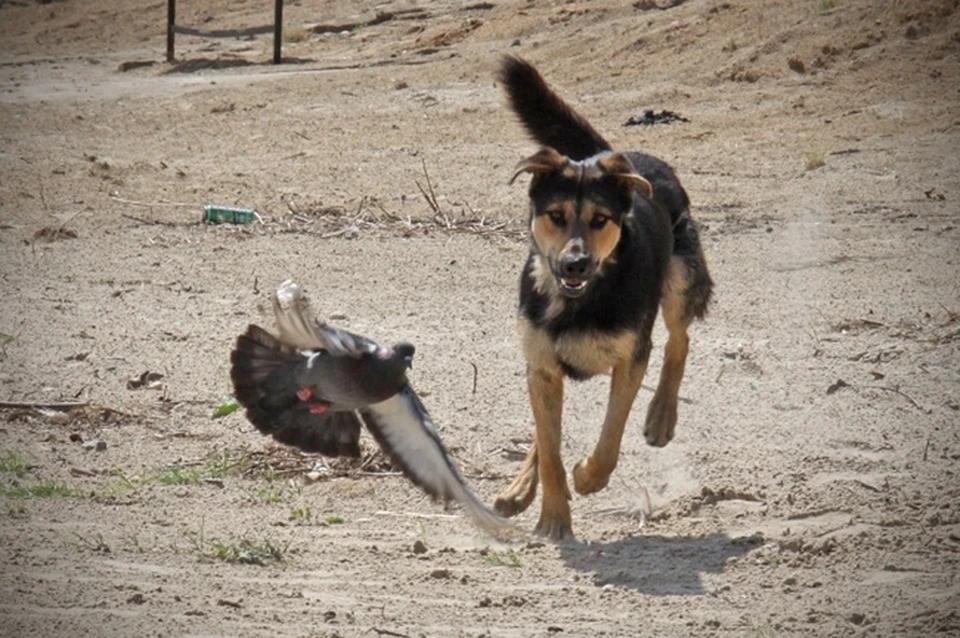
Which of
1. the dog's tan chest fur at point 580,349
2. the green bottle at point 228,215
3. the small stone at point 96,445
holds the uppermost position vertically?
the dog's tan chest fur at point 580,349

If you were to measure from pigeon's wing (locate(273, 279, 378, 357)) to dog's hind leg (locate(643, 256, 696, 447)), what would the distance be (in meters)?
1.85

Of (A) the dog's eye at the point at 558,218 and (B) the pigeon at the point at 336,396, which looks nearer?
(B) the pigeon at the point at 336,396

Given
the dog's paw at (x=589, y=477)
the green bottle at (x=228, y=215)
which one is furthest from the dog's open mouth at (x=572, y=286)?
the green bottle at (x=228, y=215)

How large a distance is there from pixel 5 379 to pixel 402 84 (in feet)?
30.4

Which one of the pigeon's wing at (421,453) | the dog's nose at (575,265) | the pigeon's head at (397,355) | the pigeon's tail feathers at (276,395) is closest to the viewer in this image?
the pigeon's wing at (421,453)

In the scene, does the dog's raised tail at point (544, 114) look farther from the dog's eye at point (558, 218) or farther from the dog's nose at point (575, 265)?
the dog's nose at point (575, 265)

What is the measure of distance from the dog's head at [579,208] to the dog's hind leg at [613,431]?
41cm

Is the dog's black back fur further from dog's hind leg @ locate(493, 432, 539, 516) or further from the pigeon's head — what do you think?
the pigeon's head

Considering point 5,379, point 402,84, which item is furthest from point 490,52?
point 5,379

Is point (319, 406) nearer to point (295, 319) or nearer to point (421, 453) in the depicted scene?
point (421, 453)

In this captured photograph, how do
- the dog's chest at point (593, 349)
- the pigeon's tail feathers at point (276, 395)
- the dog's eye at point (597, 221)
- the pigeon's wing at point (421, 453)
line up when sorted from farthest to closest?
the dog's chest at point (593, 349) < the dog's eye at point (597, 221) < the pigeon's tail feathers at point (276, 395) < the pigeon's wing at point (421, 453)

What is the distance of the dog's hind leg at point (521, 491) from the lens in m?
7.46

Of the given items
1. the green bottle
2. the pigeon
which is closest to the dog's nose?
the pigeon

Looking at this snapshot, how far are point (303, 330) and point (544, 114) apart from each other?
2.15 metres
